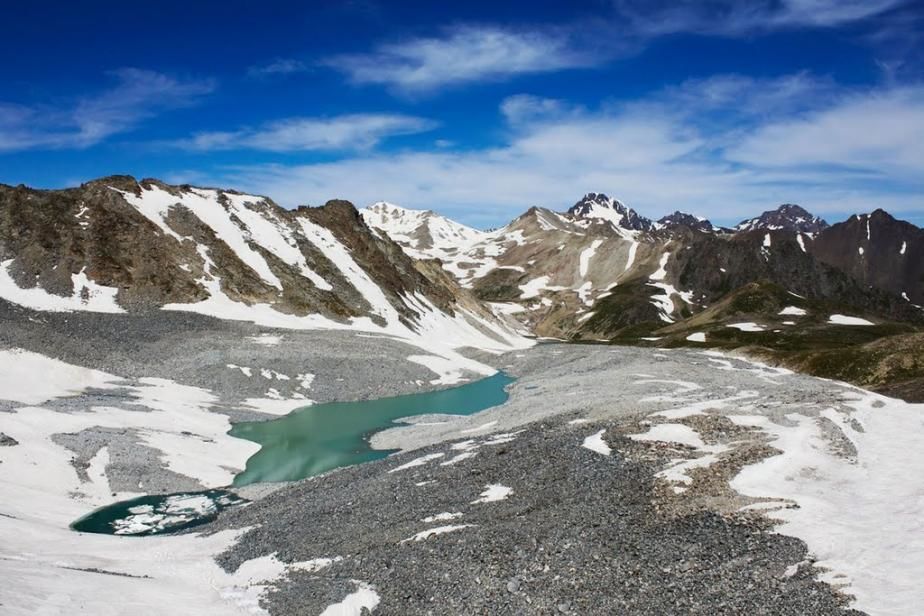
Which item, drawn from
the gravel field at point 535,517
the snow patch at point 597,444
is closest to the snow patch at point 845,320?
the gravel field at point 535,517

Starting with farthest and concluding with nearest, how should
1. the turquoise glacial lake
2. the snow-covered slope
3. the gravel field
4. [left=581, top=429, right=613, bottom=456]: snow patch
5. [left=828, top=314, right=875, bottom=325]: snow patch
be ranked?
1. [left=828, top=314, right=875, bottom=325]: snow patch
2. the snow-covered slope
3. the turquoise glacial lake
4. [left=581, top=429, right=613, bottom=456]: snow patch
5. the gravel field

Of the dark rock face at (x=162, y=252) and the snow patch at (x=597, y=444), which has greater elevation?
the dark rock face at (x=162, y=252)

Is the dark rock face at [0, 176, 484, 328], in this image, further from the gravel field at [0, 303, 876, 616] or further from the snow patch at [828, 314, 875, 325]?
the snow patch at [828, 314, 875, 325]

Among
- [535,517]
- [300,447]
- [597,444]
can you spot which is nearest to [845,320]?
[597,444]

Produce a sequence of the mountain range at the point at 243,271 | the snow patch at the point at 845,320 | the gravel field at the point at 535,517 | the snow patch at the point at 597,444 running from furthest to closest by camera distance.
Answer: the snow patch at the point at 845,320 → the mountain range at the point at 243,271 → the snow patch at the point at 597,444 → the gravel field at the point at 535,517

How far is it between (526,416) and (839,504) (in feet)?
116

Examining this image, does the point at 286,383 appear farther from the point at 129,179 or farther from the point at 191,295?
the point at 129,179

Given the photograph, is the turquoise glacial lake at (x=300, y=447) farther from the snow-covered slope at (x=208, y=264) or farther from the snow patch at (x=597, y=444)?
the snow patch at (x=597, y=444)

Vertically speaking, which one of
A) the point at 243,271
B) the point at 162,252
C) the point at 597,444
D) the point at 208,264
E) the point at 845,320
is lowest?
the point at 597,444

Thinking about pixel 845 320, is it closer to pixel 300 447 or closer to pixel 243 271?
pixel 243 271

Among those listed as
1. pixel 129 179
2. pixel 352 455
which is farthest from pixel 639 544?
pixel 129 179

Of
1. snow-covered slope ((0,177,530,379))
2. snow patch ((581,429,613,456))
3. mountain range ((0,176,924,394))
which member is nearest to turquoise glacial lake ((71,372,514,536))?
snow-covered slope ((0,177,530,379))

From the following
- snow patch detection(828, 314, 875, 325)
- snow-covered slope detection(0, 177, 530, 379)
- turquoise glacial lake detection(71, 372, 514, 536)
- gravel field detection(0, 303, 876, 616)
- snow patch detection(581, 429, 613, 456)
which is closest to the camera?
gravel field detection(0, 303, 876, 616)

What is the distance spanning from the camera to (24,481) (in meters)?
41.1
